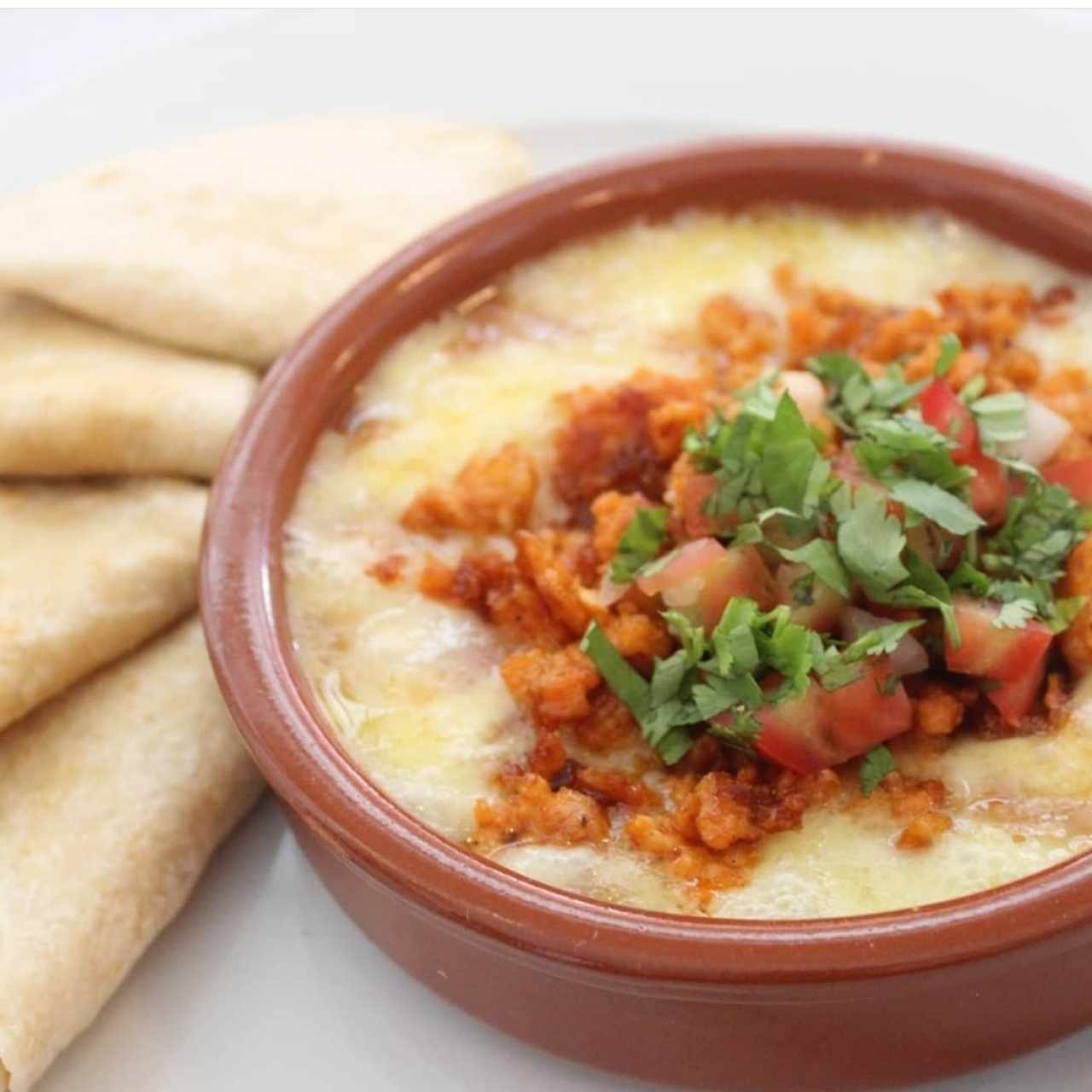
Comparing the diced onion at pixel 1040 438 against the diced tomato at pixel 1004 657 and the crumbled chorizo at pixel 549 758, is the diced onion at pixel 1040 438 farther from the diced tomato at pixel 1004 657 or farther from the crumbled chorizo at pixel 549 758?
the crumbled chorizo at pixel 549 758

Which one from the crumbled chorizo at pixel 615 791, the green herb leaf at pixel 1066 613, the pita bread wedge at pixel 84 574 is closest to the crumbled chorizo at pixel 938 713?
the green herb leaf at pixel 1066 613

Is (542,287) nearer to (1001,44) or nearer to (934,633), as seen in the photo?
(934,633)

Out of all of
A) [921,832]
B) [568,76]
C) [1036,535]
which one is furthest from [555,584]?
[568,76]

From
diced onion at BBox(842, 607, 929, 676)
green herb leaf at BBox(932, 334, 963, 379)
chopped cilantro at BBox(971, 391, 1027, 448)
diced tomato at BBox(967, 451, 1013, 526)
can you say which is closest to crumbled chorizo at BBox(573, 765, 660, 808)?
diced onion at BBox(842, 607, 929, 676)

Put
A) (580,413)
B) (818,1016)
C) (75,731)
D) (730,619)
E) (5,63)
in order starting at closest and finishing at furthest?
(818,1016) → (730,619) → (75,731) → (580,413) → (5,63)

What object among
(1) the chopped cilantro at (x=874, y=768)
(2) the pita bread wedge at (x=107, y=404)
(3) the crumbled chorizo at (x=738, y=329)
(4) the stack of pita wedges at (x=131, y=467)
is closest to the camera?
(1) the chopped cilantro at (x=874, y=768)

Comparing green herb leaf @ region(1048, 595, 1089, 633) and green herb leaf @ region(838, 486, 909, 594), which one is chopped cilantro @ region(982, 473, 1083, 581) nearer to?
green herb leaf @ region(1048, 595, 1089, 633)

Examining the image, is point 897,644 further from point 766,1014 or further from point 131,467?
point 131,467

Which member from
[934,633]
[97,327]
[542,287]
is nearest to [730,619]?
[934,633]
